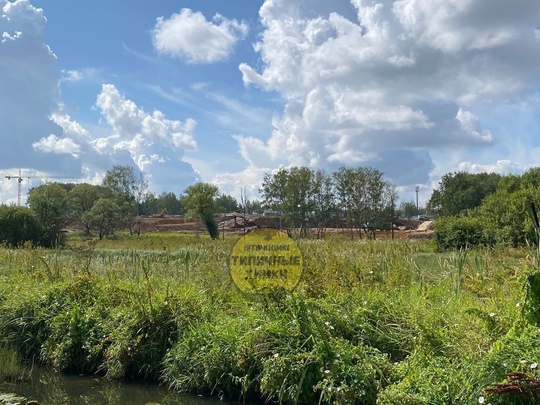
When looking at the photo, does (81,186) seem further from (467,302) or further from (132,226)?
(467,302)

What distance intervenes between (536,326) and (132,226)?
5145 cm

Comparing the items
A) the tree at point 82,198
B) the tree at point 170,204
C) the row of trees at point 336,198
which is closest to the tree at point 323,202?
the row of trees at point 336,198

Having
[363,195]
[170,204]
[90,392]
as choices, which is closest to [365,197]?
[363,195]

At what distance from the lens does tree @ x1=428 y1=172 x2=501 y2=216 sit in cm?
4734

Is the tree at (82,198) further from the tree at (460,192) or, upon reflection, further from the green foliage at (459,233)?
the green foliage at (459,233)

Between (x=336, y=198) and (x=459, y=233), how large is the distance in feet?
60.6

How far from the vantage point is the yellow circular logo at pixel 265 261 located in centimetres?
617

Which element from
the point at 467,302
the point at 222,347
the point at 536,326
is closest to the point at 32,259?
the point at 222,347

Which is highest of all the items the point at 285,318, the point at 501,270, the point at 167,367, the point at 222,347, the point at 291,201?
the point at 291,201

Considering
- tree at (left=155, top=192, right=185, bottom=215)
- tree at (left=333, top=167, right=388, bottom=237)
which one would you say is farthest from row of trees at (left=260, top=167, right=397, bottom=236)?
tree at (left=155, top=192, right=185, bottom=215)

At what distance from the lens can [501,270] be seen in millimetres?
6215

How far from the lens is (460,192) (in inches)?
1892

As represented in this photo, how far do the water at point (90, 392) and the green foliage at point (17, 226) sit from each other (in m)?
22.7

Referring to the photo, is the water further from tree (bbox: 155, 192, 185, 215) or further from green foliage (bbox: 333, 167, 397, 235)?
tree (bbox: 155, 192, 185, 215)
